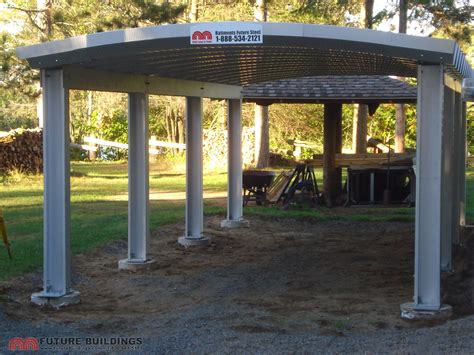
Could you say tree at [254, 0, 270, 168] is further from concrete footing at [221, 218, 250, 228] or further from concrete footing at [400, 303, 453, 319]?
concrete footing at [400, 303, 453, 319]

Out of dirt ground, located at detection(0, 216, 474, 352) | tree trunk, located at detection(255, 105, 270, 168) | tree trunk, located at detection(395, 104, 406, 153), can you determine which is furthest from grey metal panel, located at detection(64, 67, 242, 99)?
tree trunk, located at detection(395, 104, 406, 153)

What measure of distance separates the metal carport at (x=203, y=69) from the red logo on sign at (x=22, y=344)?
165 centimetres

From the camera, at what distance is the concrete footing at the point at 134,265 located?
11219 millimetres

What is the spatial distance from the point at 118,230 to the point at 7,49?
40.8 feet

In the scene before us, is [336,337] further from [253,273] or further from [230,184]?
[230,184]

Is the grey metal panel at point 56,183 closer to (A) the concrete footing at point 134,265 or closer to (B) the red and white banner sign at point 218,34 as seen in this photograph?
(B) the red and white banner sign at point 218,34

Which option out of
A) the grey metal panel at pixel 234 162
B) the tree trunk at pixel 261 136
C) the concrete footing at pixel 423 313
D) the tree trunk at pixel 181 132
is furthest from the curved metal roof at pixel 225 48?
the tree trunk at pixel 181 132

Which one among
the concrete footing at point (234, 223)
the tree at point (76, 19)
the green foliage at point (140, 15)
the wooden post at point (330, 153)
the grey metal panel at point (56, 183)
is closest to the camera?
the grey metal panel at point (56, 183)

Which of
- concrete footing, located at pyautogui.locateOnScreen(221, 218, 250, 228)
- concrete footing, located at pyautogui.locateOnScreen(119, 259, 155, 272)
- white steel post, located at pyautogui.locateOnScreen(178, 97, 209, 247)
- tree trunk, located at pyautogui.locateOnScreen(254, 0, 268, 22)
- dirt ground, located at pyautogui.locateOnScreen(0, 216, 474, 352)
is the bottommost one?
dirt ground, located at pyautogui.locateOnScreen(0, 216, 474, 352)

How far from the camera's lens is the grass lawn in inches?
490

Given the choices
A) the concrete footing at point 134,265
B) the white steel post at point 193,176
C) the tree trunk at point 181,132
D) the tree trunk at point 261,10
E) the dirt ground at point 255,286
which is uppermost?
the tree trunk at point 261,10

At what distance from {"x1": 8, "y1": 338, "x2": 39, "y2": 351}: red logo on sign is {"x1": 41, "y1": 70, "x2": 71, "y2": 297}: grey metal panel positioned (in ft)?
5.53

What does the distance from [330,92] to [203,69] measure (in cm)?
708

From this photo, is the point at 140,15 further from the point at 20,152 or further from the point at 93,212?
the point at 93,212
